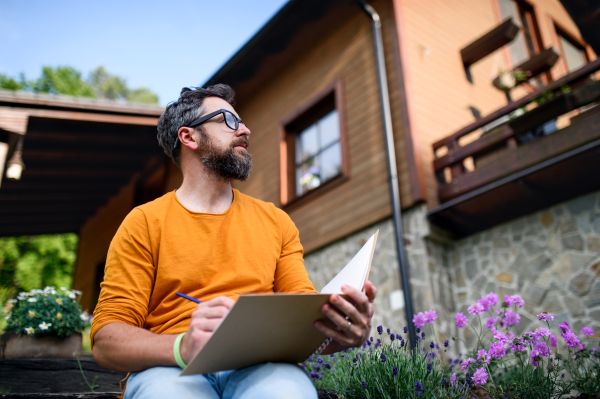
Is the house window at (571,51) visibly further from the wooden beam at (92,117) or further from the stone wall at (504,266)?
the wooden beam at (92,117)

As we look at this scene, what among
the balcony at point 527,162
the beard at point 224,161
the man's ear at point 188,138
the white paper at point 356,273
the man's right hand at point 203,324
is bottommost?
the man's right hand at point 203,324

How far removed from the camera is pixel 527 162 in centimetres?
487

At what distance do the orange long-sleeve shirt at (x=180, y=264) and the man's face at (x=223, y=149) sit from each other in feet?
0.61

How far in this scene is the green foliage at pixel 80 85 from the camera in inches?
1073

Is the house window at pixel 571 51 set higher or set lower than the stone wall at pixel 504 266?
higher

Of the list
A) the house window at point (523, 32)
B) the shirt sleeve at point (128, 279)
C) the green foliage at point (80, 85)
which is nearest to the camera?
the shirt sleeve at point (128, 279)

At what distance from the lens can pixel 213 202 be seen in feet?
6.09

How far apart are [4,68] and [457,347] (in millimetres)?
30868

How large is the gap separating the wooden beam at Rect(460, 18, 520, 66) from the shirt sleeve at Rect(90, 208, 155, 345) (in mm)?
6369

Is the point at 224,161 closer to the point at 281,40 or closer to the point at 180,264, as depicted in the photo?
the point at 180,264

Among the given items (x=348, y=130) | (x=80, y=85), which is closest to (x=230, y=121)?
(x=348, y=130)

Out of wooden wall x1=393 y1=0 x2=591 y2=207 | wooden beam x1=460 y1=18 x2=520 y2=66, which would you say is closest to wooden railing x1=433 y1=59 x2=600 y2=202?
wooden wall x1=393 y1=0 x2=591 y2=207

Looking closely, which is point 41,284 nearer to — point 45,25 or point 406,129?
point 406,129

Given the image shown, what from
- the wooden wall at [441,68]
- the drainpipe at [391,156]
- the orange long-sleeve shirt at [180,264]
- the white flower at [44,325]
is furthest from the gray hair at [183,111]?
the wooden wall at [441,68]
